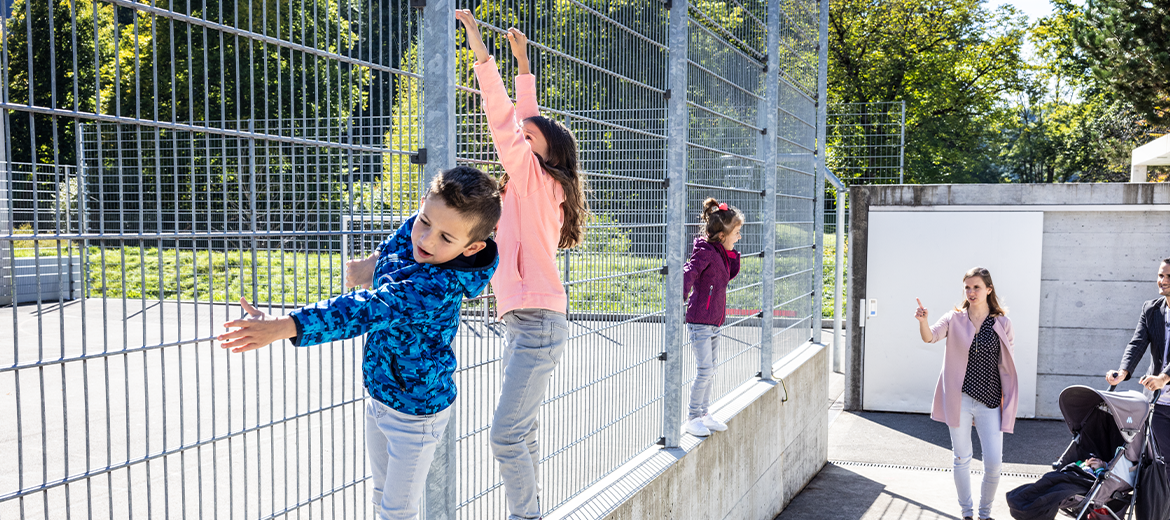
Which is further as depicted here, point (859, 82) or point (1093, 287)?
point (859, 82)

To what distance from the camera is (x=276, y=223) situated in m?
2.31

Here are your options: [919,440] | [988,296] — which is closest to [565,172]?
[988,296]

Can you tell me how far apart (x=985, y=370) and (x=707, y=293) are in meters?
2.06

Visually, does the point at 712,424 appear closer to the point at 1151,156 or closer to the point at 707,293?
the point at 707,293

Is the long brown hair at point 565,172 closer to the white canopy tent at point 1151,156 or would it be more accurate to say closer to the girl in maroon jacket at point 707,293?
the girl in maroon jacket at point 707,293

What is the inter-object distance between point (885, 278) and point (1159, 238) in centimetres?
290

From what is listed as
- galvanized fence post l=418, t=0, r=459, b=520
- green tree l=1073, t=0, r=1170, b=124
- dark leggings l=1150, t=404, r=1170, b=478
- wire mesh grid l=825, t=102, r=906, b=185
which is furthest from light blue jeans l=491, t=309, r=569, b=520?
green tree l=1073, t=0, r=1170, b=124

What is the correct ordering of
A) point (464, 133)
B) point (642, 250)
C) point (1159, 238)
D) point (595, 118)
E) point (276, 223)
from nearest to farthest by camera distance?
point (276, 223), point (464, 133), point (595, 118), point (642, 250), point (1159, 238)

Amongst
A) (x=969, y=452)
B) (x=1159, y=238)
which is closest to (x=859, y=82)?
(x=1159, y=238)

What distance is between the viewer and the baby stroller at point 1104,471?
18.1 ft

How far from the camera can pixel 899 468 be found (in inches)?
322

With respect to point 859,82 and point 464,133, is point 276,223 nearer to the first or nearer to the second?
point 464,133

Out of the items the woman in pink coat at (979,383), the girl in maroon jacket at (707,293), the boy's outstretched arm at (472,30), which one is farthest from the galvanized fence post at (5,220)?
the woman in pink coat at (979,383)

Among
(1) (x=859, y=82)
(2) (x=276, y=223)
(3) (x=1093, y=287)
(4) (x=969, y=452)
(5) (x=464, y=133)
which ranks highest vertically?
(1) (x=859, y=82)
